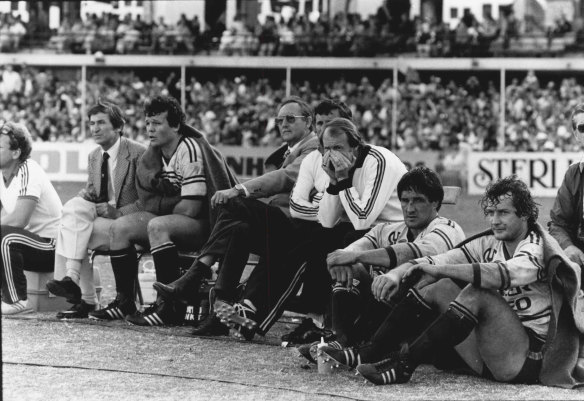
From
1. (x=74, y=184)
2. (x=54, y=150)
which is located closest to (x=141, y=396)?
(x=74, y=184)

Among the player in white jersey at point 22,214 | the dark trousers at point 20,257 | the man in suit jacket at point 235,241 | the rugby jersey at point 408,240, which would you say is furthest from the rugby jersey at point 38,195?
the rugby jersey at point 408,240

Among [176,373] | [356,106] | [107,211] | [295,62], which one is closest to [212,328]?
[176,373]

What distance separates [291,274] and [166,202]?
4.40 ft

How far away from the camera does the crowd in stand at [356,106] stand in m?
27.0

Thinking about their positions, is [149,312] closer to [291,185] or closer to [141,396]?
[291,185]

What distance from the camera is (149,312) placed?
6.73 metres

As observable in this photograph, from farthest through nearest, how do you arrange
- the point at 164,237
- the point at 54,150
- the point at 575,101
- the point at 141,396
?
the point at 575,101 → the point at 54,150 → the point at 164,237 → the point at 141,396

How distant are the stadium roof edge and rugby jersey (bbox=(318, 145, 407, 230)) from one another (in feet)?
79.9

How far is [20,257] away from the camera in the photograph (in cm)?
704

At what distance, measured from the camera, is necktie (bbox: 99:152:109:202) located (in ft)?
24.2

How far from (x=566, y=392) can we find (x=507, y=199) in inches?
35.7

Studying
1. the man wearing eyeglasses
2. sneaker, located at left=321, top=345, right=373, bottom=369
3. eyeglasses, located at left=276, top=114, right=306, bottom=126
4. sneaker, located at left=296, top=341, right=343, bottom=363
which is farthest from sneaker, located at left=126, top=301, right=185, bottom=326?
the man wearing eyeglasses

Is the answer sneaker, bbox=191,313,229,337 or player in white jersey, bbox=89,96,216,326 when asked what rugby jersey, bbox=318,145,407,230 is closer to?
sneaker, bbox=191,313,229,337

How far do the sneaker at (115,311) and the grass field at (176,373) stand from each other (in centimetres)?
22
